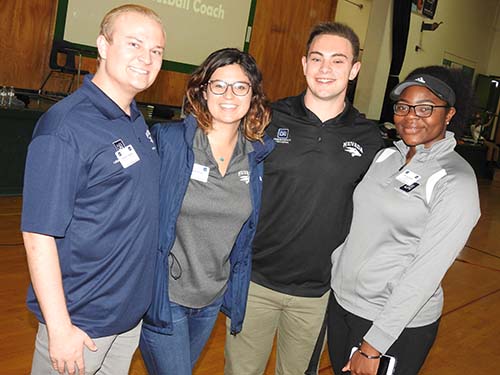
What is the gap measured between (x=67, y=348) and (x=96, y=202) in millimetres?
392

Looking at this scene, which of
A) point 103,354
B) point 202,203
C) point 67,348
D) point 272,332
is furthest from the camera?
point 272,332

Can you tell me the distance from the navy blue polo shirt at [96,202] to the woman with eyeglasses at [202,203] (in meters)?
0.17

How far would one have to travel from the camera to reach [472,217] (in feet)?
5.59

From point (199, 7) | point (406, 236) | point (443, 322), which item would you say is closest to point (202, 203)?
point (406, 236)

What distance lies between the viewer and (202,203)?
1.90 metres

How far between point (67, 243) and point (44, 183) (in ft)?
0.63

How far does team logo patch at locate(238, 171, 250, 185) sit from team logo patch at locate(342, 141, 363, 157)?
43 cm

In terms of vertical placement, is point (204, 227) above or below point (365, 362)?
above

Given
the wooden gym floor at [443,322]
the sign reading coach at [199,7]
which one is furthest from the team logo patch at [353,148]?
the sign reading coach at [199,7]

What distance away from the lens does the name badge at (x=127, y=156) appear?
5.01ft

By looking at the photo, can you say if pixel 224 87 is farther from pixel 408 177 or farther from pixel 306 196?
pixel 408 177

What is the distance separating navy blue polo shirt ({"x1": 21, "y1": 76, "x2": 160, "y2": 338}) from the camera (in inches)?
55.4

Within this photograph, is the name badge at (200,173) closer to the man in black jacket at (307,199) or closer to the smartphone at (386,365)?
the man in black jacket at (307,199)

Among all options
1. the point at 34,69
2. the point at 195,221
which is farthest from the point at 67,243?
the point at 34,69
